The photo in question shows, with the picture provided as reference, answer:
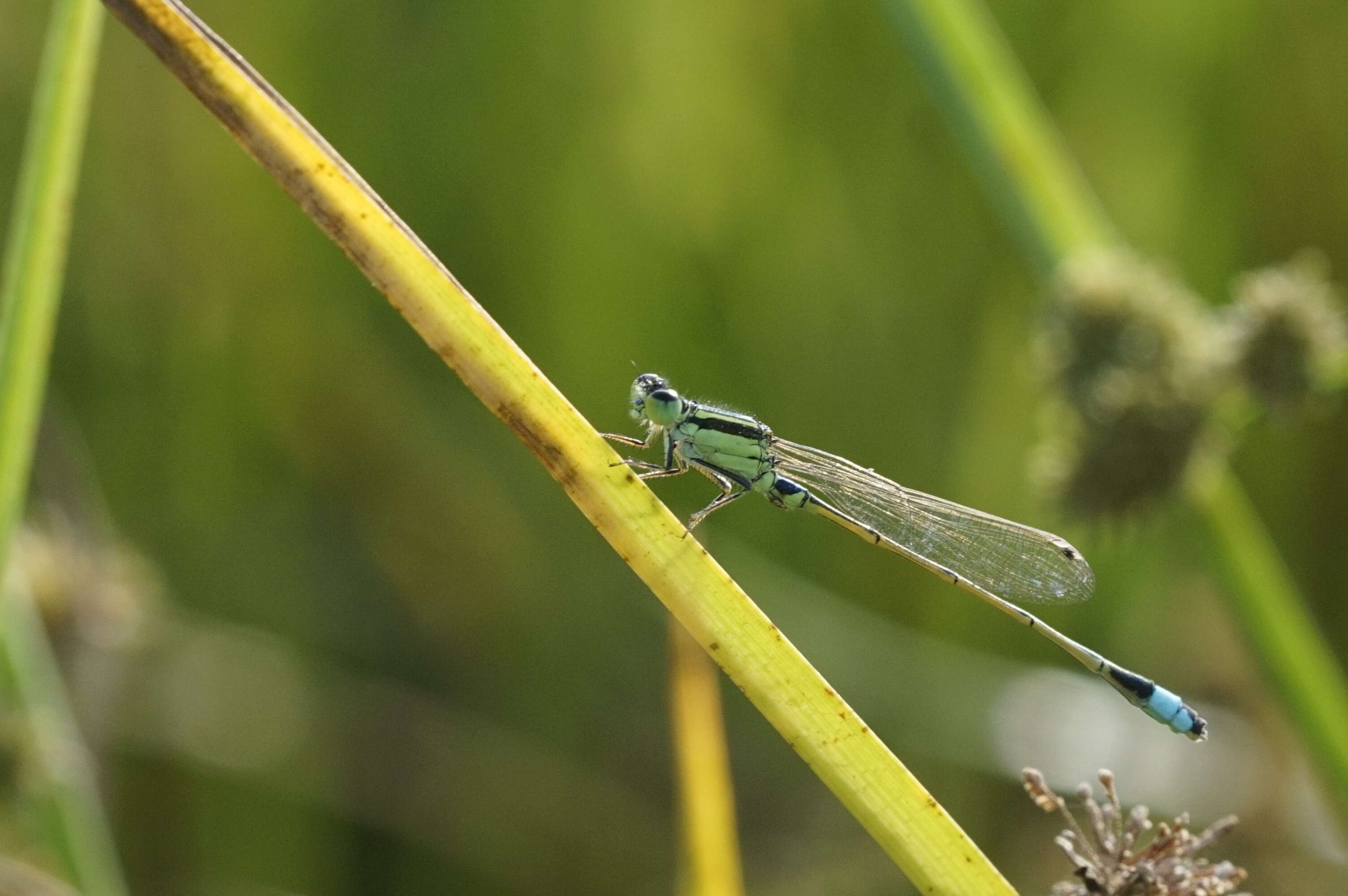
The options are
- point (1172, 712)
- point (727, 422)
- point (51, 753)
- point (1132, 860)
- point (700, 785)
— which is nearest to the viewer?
point (1132, 860)

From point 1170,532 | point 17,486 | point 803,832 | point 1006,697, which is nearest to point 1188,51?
point 1170,532

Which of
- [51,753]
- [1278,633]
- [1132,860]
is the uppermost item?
[51,753]

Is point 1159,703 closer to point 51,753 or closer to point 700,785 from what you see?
point 700,785

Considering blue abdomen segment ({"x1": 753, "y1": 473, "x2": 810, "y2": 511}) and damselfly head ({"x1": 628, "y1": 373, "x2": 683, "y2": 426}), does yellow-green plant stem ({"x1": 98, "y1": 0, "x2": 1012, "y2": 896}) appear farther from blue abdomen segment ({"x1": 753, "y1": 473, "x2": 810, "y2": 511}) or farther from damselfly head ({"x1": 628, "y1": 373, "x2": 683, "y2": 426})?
blue abdomen segment ({"x1": 753, "y1": 473, "x2": 810, "y2": 511})

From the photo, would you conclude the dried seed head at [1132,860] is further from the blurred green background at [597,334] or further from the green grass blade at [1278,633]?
the blurred green background at [597,334]

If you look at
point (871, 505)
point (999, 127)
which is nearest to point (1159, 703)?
point (871, 505)

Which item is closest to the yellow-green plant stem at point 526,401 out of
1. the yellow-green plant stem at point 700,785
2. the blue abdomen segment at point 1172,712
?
the yellow-green plant stem at point 700,785

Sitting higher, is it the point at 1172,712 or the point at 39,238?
the point at 39,238
